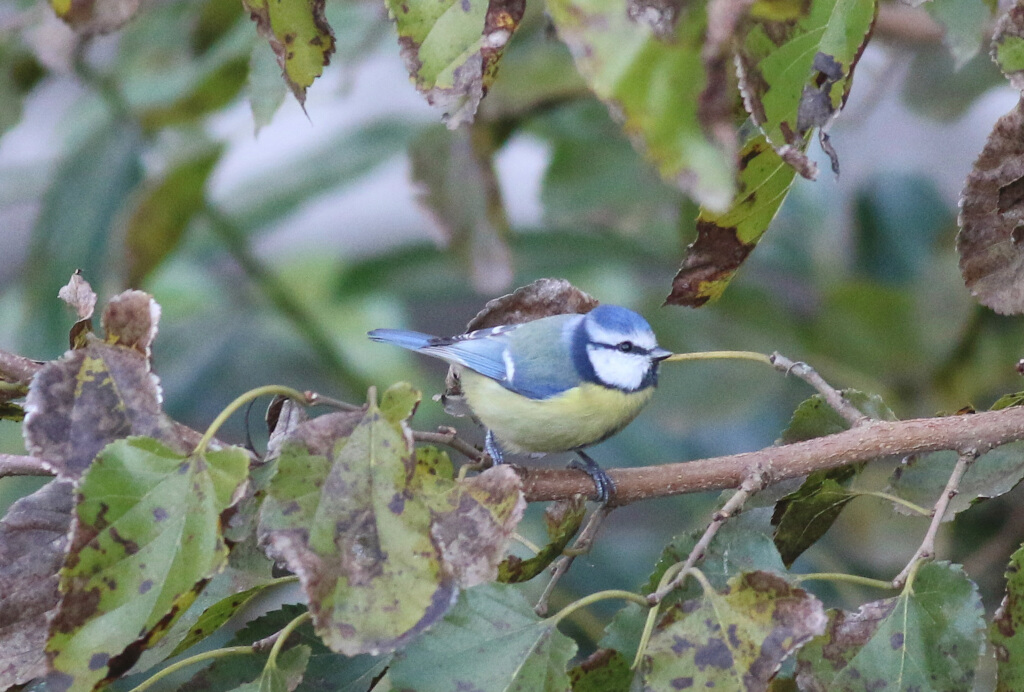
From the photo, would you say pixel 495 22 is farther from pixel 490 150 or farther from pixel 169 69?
pixel 169 69

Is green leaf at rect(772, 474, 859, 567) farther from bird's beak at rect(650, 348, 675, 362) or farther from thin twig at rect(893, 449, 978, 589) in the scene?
bird's beak at rect(650, 348, 675, 362)

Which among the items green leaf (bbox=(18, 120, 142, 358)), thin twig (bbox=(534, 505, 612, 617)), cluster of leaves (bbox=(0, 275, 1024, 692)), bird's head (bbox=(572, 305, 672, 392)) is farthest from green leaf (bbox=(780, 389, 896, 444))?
green leaf (bbox=(18, 120, 142, 358))

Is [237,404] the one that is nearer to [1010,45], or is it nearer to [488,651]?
[488,651]

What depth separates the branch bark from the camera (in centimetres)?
78

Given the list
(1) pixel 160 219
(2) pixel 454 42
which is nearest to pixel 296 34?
(2) pixel 454 42

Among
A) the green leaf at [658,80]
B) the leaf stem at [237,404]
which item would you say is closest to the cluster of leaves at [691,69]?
the green leaf at [658,80]

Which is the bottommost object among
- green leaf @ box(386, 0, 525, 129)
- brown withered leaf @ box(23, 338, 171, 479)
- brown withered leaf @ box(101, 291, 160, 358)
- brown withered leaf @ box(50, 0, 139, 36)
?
brown withered leaf @ box(23, 338, 171, 479)

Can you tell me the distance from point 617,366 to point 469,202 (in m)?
0.31

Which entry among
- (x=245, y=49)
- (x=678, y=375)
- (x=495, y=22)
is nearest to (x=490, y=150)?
(x=245, y=49)

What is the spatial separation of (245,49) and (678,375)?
36.1 inches

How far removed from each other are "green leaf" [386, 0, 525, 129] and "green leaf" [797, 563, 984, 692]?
0.45m

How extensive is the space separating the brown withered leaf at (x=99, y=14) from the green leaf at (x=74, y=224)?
2.47 feet

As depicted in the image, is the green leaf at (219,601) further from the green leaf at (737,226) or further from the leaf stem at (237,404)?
the green leaf at (737,226)

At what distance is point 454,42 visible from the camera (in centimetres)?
68
